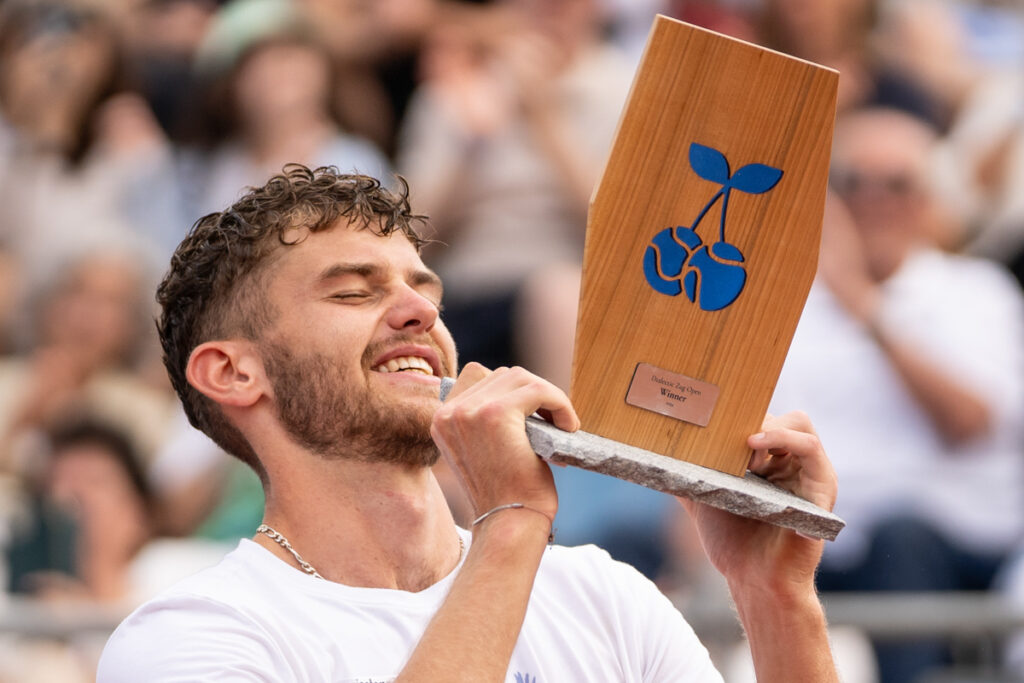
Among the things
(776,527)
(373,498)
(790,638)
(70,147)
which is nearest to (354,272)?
(373,498)

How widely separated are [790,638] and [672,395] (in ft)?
1.55

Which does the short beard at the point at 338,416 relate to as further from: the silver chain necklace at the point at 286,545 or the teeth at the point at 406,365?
the silver chain necklace at the point at 286,545

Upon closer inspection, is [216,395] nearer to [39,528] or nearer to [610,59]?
[39,528]

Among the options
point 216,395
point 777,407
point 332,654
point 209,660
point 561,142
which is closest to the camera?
point 209,660

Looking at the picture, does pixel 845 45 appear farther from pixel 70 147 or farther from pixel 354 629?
pixel 354 629

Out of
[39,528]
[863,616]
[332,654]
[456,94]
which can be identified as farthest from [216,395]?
[456,94]

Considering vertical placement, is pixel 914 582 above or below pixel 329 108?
below

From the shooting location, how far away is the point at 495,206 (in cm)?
715

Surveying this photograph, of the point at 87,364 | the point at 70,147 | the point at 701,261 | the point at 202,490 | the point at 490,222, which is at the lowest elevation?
the point at 202,490

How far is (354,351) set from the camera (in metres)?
2.44

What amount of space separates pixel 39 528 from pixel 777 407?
11.6ft

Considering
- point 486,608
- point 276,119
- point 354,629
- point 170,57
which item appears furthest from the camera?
point 170,57

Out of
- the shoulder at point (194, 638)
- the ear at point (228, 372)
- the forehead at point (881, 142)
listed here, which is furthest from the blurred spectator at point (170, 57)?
the shoulder at point (194, 638)

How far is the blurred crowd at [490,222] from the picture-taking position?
6.42 metres
